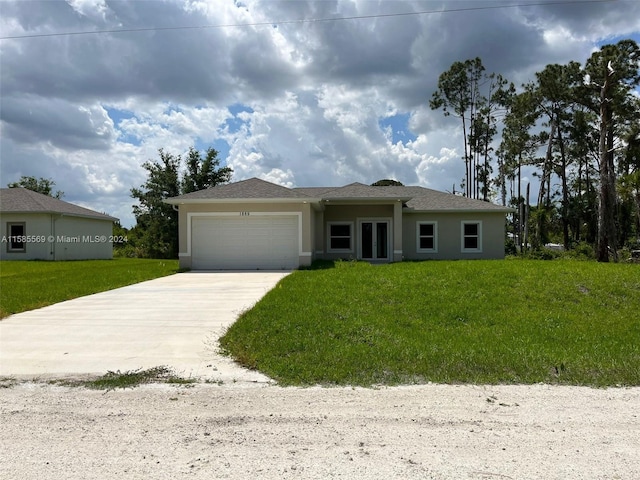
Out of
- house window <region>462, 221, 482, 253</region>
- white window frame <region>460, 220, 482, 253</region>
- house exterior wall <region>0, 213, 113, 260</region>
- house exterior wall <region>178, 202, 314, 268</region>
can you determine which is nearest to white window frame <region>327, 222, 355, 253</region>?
house exterior wall <region>178, 202, 314, 268</region>

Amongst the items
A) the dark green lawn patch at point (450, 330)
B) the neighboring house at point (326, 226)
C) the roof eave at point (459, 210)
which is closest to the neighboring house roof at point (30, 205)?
the neighboring house at point (326, 226)

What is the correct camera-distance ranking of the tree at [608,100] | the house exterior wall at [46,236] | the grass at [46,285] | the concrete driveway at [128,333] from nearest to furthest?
the concrete driveway at [128,333] → the grass at [46,285] → the tree at [608,100] → the house exterior wall at [46,236]

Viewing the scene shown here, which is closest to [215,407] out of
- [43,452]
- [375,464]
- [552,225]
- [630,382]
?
[43,452]

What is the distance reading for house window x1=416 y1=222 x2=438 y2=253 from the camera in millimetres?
21425

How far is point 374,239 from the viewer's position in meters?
20.8

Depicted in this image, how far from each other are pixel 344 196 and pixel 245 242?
179 inches

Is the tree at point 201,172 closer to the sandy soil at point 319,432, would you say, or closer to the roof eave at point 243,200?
the roof eave at point 243,200

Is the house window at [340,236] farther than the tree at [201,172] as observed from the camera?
No

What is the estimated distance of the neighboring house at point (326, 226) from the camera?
17.9 m

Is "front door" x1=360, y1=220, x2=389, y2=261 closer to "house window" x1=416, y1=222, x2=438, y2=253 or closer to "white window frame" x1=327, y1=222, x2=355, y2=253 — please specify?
"white window frame" x1=327, y1=222, x2=355, y2=253

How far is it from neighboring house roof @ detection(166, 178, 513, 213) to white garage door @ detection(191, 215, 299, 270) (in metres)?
0.90

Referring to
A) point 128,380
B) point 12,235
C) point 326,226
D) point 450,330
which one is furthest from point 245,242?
point 12,235

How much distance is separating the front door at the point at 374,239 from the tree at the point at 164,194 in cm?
1891

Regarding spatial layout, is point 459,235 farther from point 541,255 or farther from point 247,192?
point 247,192
